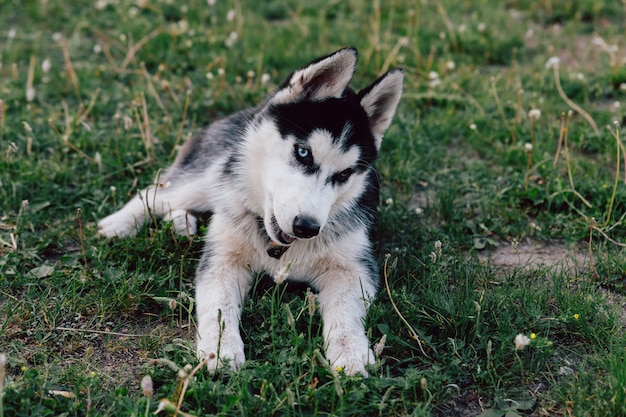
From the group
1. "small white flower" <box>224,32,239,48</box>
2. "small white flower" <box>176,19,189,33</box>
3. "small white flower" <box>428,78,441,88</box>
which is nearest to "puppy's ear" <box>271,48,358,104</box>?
"small white flower" <box>428,78,441,88</box>

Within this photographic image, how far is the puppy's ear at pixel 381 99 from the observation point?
352cm

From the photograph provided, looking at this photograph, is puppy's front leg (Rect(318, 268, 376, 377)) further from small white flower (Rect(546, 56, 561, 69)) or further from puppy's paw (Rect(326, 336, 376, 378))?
small white flower (Rect(546, 56, 561, 69))

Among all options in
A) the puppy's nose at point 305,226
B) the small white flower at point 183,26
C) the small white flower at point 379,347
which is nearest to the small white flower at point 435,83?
the small white flower at point 183,26

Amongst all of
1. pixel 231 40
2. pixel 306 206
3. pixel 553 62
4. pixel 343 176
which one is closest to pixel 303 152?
pixel 343 176

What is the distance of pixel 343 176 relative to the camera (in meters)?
3.50

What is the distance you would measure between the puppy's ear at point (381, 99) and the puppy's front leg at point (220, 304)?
103 centimetres

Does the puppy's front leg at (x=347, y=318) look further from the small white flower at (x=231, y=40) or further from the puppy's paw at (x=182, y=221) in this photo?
the small white flower at (x=231, y=40)

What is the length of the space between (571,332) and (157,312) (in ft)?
6.70

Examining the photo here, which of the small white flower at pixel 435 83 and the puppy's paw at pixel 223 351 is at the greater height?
the puppy's paw at pixel 223 351

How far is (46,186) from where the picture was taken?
446 centimetres

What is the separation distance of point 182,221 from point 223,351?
1.26m

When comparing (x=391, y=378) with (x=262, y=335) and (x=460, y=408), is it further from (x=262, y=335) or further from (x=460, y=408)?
(x=262, y=335)

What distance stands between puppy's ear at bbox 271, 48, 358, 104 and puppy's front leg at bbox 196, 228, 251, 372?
885 mm

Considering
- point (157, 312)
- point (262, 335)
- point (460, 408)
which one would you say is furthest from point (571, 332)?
point (157, 312)
